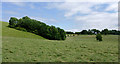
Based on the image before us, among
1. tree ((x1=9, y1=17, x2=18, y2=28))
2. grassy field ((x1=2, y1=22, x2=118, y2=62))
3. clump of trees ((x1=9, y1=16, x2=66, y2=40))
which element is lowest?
grassy field ((x1=2, y1=22, x2=118, y2=62))

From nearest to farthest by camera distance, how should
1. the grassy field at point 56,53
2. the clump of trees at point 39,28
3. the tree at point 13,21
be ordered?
the grassy field at point 56,53, the clump of trees at point 39,28, the tree at point 13,21

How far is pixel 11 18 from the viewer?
9338 centimetres

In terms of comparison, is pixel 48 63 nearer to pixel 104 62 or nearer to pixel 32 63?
pixel 32 63

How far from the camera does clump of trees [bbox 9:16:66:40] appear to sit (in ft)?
247

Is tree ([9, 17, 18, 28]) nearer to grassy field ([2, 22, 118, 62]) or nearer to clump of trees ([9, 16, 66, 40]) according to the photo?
clump of trees ([9, 16, 66, 40])

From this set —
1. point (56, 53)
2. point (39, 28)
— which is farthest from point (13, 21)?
point (56, 53)

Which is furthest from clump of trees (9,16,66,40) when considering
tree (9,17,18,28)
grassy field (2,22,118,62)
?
grassy field (2,22,118,62)

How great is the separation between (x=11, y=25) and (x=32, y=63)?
289ft

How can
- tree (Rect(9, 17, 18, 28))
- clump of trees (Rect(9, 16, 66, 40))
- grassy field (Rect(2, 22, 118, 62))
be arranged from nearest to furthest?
grassy field (Rect(2, 22, 118, 62)), clump of trees (Rect(9, 16, 66, 40)), tree (Rect(9, 17, 18, 28))

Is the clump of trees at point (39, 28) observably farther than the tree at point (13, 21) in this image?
No

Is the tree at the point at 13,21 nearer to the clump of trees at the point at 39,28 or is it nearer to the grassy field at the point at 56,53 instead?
the clump of trees at the point at 39,28

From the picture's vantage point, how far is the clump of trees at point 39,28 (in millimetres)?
75250

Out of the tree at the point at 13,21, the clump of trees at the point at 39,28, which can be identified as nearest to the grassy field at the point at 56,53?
the clump of trees at the point at 39,28

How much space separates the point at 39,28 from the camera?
285 feet
